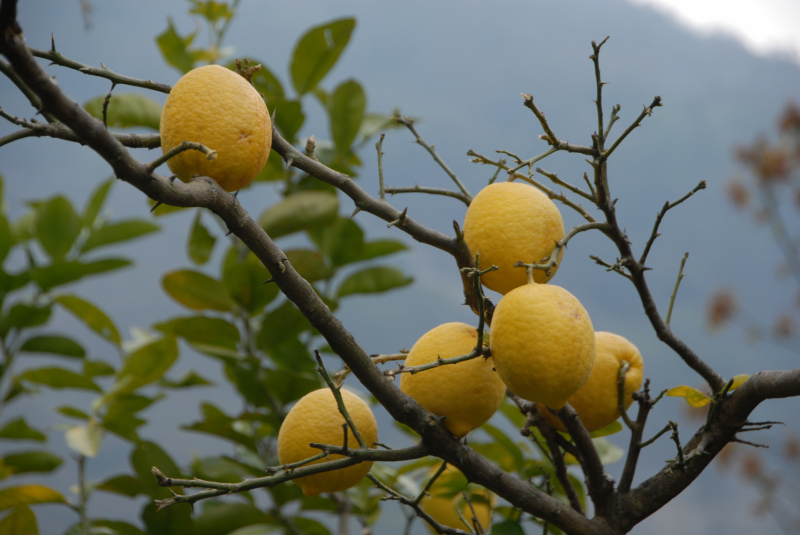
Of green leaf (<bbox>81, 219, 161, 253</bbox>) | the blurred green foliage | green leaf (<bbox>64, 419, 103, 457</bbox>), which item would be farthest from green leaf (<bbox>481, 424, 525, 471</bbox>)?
green leaf (<bbox>81, 219, 161, 253</bbox>)

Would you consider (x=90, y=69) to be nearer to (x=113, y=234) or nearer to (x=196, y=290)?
(x=196, y=290)

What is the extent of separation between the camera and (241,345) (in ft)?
3.76

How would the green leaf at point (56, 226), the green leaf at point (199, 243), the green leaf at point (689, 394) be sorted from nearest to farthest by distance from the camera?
the green leaf at point (689, 394), the green leaf at point (199, 243), the green leaf at point (56, 226)

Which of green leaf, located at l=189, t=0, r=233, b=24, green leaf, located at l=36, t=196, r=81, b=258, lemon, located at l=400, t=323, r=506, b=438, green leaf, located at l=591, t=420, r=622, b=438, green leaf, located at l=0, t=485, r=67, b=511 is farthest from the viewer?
green leaf, located at l=189, t=0, r=233, b=24

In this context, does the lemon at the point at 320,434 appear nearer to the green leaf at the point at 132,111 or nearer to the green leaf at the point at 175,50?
the green leaf at the point at 132,111

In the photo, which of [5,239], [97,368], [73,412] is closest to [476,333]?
[73,412]

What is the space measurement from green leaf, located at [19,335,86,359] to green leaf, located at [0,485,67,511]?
1.19ft

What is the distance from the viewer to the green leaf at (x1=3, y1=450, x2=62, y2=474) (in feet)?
4.12

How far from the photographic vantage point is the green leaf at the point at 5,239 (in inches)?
52.5

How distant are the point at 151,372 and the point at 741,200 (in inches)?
107

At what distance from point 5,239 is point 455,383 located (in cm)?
127

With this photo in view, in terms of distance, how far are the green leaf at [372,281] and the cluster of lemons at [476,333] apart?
0.60 metres

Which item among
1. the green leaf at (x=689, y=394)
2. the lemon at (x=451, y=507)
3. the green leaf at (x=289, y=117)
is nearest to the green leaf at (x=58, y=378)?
the green leaf at (x=289, y=117)

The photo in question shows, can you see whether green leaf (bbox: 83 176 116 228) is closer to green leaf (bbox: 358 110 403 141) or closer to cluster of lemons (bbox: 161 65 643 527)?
green leaf (bbox: 358 110 403 141)
